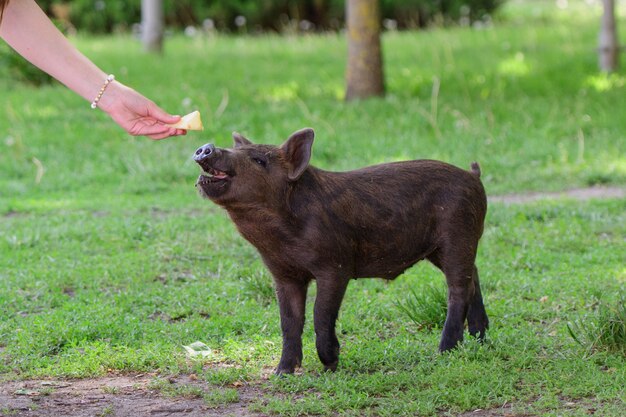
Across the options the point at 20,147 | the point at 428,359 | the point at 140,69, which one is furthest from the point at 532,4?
the point at 428,359

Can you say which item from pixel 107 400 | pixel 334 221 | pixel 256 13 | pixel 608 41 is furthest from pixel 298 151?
pixel 256 13

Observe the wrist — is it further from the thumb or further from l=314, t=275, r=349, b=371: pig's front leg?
l=314, t=275, r=349, b=371: pig's front leg

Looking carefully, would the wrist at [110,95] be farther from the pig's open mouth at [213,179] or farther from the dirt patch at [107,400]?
the dirt patch at [107,400]

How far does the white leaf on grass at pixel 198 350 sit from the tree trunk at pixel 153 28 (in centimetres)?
1195

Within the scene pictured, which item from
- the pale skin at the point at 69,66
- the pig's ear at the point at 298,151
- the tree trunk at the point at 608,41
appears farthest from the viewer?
the tree trunk at the point at 608,41

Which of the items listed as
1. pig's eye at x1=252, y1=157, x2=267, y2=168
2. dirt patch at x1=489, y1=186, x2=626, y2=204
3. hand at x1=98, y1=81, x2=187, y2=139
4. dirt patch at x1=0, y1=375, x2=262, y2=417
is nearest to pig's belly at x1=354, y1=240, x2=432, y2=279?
pig's eye at x1=252, y1=157, x2=267, y2=168

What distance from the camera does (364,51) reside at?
1274 cm

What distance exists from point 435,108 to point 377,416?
7.08m

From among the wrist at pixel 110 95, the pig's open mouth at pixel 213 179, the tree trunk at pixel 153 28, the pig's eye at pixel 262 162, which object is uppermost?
the tree trunk at pixel 153 28

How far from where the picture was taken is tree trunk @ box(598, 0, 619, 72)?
13.8 meters

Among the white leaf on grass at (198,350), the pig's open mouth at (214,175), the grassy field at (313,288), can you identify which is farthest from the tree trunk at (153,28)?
the pig's open mouth at (214,175)

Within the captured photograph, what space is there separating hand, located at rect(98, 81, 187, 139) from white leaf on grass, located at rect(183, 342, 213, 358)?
1406 mm

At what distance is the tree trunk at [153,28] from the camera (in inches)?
682

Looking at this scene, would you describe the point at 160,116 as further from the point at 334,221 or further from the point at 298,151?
the point at 334,221
